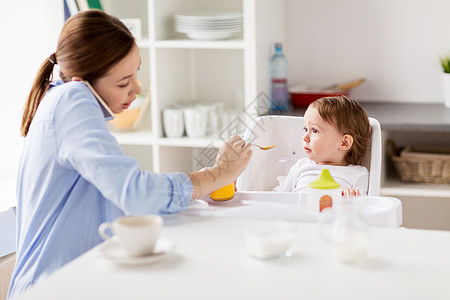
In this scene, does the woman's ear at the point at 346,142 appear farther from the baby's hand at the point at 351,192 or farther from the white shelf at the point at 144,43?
the white shelf at the point at 144,43

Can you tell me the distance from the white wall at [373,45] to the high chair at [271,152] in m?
1.02

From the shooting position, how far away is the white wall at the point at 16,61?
310 cm

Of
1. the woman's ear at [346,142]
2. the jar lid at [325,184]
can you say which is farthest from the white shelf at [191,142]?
the jar lid at [325,184]

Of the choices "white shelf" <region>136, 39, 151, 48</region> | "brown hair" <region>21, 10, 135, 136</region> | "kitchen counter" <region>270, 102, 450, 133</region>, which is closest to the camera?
"brown hair" <region>21, 10, 135, 136</region>

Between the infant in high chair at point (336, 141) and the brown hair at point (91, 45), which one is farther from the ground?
the brown hair at point (91, 45)

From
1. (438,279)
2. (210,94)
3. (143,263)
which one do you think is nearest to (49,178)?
(143,263)

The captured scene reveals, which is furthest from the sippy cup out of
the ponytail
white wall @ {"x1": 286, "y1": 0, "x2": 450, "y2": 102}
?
white wall @ {"x1": 286, "y1": 0, "x2": 450, "y2": 102}

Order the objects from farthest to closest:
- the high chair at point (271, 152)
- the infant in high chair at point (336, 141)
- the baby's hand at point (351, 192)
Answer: the high chair at point (271, 152) → the infant in high chair at point (336, 141) → the baby's hand at point (351, 192)

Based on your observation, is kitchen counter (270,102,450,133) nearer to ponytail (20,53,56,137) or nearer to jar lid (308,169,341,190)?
jar lid (308,169,341,190)

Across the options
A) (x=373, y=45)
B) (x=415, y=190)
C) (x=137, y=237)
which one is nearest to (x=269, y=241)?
(x=137, y=237)

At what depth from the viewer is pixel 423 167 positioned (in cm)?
279

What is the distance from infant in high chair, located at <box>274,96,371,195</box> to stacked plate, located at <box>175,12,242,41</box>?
86 cm

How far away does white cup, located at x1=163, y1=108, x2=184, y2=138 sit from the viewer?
9.86ft

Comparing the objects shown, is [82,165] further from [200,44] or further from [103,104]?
[200,44]
